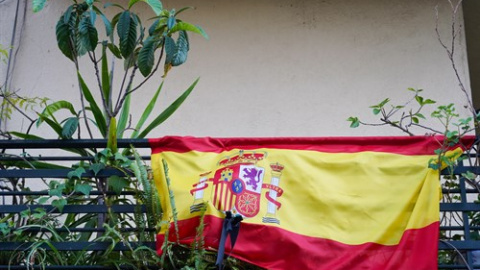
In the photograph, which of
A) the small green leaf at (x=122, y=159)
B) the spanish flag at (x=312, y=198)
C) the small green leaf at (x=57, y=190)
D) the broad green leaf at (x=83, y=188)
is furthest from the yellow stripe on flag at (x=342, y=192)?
the small green leaf at (x=57, y=190)

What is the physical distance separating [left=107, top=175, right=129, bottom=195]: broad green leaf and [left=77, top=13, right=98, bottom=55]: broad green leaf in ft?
2.61

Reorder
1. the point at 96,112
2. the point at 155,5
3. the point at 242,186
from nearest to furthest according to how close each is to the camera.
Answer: the point at 242,186, the point at 155,5, the point at 96,112

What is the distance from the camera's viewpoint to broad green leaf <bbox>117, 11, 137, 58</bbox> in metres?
4.27

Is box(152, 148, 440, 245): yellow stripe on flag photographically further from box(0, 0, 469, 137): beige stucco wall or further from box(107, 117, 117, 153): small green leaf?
box(0, 0, 469, 137): beige stucco wall

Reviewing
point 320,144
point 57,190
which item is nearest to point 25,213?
point 57,190

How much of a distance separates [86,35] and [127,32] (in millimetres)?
249

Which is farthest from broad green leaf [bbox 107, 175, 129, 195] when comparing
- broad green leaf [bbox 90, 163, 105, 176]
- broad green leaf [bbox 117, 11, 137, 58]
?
broad green leaf [bbox 117, 11, 137, 58]

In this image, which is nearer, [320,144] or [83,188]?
[83,188]

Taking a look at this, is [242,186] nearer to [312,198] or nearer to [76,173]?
[312,198]

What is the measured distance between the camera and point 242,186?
13.1 feet

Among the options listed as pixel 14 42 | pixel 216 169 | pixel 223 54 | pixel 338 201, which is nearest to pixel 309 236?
pixel 338 201

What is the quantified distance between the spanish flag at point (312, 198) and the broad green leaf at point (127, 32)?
61 cm

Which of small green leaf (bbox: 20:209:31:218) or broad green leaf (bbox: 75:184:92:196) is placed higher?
broad green leaf (bbox: 75:184:92:196)

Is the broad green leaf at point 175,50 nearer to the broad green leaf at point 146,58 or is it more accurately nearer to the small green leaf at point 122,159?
the broad green leaf at point 146,58
